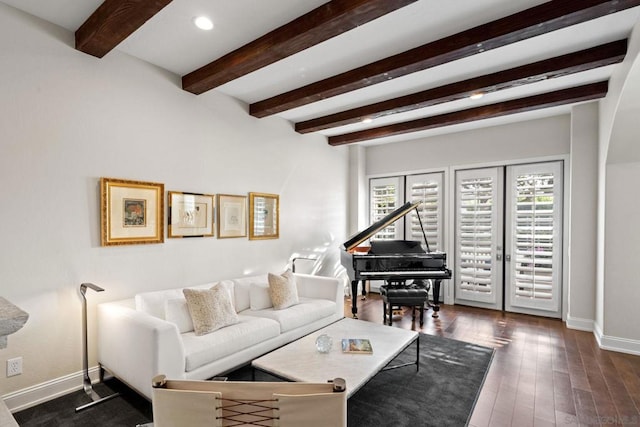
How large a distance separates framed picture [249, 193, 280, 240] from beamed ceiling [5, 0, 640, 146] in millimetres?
1145

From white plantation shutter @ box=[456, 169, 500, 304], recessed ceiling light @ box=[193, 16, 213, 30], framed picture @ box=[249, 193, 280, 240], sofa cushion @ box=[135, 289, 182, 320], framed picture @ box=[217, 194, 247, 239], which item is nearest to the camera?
recessed ceiling light @ box=[193, 16, 213, 30]

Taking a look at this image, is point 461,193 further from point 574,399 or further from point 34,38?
point 34,38

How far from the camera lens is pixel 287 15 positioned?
8.13 ft

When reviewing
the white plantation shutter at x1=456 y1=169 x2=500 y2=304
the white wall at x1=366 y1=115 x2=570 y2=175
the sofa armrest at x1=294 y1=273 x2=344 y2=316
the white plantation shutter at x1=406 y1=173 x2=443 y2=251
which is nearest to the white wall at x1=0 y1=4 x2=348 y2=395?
the sofa armrest at x1=294 y1=273 x2=344 y2=316

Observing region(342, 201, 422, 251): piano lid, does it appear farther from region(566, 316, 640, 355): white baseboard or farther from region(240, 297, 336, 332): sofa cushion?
region(566, 316, 640, 355): white baseboard

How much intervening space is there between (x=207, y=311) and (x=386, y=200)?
14.2 ft

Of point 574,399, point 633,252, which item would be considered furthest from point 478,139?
point 574,399

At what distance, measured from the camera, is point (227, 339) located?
111 inches

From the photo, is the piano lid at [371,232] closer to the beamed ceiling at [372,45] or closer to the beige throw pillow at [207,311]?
the beamed ceiling at [372,45]

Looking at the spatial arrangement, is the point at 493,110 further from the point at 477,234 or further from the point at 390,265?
the point at 390,265

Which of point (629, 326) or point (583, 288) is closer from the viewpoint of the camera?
point (629, 326)

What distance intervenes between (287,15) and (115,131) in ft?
6.11

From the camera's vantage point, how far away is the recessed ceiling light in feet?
8.30

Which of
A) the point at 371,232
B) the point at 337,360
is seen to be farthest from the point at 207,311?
the point at 371,232
